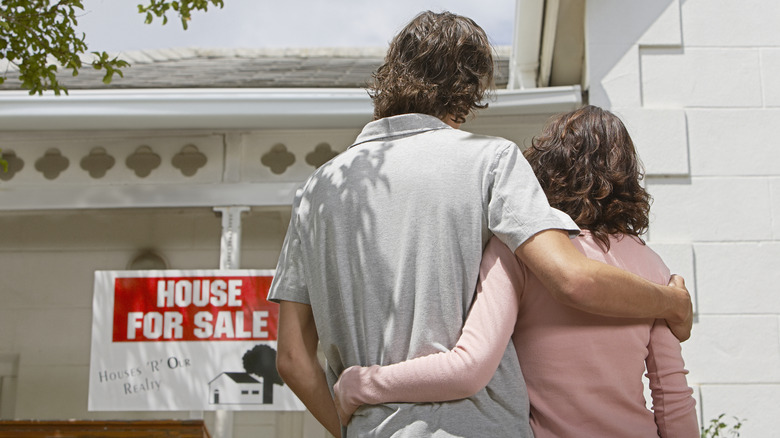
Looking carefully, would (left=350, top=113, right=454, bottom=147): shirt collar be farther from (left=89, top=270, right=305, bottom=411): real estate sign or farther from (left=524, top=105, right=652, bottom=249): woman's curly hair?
(left=89, top=270, right=305, bottom=411): real estate sign

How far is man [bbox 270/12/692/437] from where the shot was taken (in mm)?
1393

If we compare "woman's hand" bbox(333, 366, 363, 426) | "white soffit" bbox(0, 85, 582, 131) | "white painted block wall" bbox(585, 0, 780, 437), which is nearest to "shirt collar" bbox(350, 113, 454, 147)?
"woman's hand" bbox(333, 366, 363, 426)

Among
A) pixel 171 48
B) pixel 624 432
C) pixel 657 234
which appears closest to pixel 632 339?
pixel 624 432

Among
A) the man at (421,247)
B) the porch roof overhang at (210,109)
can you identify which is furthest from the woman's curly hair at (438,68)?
the porch roof overhang at (210,109)

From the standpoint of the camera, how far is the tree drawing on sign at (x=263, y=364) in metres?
5.41

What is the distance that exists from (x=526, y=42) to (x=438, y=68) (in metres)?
3.54

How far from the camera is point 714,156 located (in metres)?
4.20

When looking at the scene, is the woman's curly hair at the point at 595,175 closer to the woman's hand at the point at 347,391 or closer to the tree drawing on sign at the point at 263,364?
the woman's hand at the point at 347,391

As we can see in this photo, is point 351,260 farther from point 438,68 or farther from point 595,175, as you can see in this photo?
point 595,175

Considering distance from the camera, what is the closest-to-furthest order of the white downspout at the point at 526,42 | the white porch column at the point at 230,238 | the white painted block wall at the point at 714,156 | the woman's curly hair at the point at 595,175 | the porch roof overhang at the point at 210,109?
the woman's curly hair at the point at 595,175 → the white painted block wall at the point at 714,156 → the white downspout at the point at 526,42 → the porch roof overhang at the point at 210,109 → the white porch column at the point at 230,238

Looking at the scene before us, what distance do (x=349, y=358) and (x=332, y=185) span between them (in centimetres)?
31

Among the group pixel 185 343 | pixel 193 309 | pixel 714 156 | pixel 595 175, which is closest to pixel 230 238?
pixel 193 309

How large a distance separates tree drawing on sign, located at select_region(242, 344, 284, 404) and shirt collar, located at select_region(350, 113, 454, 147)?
4.00m

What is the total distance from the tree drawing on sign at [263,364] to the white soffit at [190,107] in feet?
4.64
